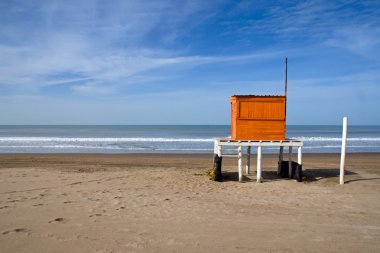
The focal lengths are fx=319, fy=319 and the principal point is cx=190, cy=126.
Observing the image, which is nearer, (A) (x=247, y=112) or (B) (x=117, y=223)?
(B) (x=117, y=223)

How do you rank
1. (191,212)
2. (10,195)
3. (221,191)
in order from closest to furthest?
(191,212) < (10,195) < (221,191)

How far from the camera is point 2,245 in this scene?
18.6ft

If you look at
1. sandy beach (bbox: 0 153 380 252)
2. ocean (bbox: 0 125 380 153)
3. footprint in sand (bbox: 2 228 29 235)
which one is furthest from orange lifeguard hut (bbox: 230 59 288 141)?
ocean (bbox: 0 125 380 153)

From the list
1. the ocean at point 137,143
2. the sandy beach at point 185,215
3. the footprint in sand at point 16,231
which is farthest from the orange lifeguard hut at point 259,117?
the ocean at point 137,143

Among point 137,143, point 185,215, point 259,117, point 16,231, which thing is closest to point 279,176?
point 259,117

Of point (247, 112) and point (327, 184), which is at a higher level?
point (247, 112)

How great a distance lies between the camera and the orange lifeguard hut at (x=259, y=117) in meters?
12.3

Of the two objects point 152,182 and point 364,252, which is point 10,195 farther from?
point 364,252

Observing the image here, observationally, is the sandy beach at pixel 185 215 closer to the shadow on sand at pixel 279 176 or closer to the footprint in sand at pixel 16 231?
the footprint in sand at pixel 16 231

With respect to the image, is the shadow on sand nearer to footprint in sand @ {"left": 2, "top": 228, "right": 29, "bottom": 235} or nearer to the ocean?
footprint in sand @ {"left": 2, "top": 228, "right": 29, "bottom": 235}

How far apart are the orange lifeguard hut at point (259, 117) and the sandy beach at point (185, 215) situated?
6.07 ft

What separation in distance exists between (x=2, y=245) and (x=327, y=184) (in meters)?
10.5

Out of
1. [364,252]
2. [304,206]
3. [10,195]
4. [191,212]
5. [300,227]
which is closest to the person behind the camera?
[364,252]

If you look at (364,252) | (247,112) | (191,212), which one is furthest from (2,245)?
(247,112)
